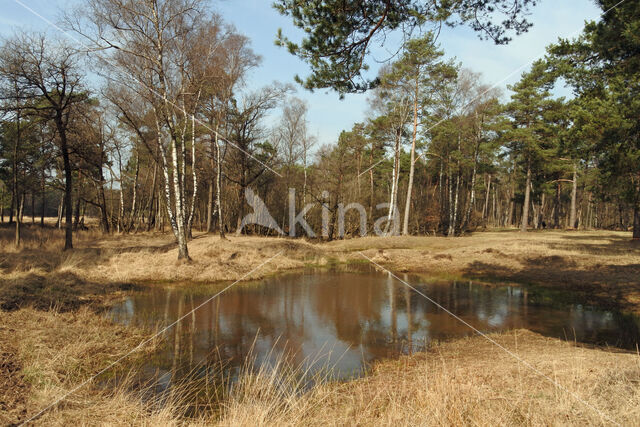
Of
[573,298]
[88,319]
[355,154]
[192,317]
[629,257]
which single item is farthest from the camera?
[355,154]

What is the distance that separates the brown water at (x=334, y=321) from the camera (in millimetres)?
7094

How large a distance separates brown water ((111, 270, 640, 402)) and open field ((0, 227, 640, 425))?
2.61 ft

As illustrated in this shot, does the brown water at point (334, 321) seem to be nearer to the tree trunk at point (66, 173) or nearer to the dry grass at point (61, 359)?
the dry grass at point (61, 359)

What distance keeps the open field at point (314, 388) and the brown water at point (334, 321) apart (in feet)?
2.61

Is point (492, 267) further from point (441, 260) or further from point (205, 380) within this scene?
point (205, 380)

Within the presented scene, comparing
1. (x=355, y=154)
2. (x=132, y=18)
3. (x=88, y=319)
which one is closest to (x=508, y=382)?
(x=88, y=319)

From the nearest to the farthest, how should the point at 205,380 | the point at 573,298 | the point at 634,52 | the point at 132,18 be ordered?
the point at 205,380 → the point at 634,52 → the point at 573,298 → the point at 132,18

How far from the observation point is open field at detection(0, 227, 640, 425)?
155 inches

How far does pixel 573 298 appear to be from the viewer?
40.1 feet

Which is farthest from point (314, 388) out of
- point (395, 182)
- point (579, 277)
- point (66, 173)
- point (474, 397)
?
point (395, 182)

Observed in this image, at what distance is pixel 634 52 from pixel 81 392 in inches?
513

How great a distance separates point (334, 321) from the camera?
971 cm

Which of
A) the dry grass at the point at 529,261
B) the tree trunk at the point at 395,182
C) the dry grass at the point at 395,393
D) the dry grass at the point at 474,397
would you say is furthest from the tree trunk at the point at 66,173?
the tree trunk at the point at 395,182

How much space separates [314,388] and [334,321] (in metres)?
4.68
